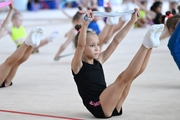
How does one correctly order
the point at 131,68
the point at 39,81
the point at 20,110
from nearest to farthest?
the point at 131,68 → the point at 20,110 → the point at 39,81

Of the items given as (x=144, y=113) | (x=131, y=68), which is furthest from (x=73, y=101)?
(x=131, y=68)

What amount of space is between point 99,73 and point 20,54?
66.2 inches

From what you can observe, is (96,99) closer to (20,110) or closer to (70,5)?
(20,110)

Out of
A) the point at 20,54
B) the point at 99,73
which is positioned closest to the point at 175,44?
the point at 99,73

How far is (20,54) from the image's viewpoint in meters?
5.43

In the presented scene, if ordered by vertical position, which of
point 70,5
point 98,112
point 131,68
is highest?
point 131,68

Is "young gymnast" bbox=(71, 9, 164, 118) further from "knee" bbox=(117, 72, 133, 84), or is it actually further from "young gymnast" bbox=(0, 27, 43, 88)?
"young gymnast" bbox=(0, 27, 43, 88)

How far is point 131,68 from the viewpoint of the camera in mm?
3707

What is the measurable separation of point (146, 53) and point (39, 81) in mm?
2675

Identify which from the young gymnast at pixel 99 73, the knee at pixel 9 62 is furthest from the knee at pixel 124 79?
the knee at pixel 9 62

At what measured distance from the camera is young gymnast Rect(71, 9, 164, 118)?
3.71 meters

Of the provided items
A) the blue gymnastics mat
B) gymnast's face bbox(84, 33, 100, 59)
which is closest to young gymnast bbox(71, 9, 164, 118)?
gymnast's face bbox(84, 33, 100, 59)

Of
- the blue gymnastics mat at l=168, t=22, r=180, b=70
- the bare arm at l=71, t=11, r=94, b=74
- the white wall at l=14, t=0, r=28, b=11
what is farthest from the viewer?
the white wall at l=14, t=0, r=28, b=11

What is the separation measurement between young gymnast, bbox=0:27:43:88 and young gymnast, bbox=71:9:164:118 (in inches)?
57.1
